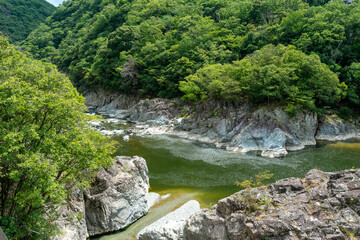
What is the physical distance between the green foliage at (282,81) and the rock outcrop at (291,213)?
85.0 ft

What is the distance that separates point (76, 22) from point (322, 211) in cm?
13647

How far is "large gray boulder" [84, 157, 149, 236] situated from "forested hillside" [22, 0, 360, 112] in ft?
84.7

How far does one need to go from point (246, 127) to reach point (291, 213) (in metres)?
25.5

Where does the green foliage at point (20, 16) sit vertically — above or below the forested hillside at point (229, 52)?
above

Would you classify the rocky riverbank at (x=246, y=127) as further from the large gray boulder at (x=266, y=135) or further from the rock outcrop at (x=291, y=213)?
the rock outcrop at (x=291, y=213)

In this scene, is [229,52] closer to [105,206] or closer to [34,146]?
[105,206]

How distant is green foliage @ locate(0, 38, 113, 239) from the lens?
9.27 meters

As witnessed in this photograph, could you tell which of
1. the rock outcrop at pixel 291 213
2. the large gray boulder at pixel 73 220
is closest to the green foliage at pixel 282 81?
the rock outcrop at pixel 291 213

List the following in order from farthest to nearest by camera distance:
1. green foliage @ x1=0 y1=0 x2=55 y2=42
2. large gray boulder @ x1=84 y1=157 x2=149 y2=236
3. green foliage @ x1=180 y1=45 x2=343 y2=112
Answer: green foliage @ x1=0 y1=0 x2=55 y2=42, green foliage @ x1=180 y1=45 x2=343 y2=112, large gray boulder @ x1=84 y1=157 x2=149 y2=236

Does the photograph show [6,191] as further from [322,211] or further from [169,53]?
[169,53]

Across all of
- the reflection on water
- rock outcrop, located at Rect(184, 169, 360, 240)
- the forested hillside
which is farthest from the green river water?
the forested hillside

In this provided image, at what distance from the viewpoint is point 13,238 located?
373 inches

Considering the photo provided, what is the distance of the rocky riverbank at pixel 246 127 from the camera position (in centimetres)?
3266

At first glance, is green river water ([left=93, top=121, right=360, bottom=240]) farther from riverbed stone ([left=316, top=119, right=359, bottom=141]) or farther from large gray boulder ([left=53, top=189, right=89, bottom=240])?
riverbed stone ([left=316, top=119, right=359, bottom=141])
